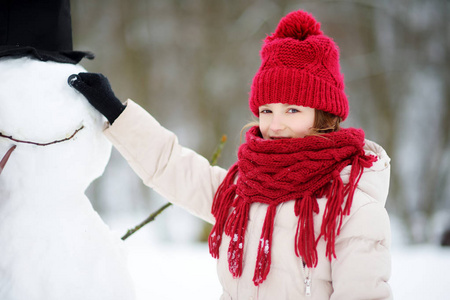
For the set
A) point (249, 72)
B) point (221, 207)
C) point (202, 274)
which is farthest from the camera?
point (249, 72)

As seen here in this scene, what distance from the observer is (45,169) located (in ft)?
2.99

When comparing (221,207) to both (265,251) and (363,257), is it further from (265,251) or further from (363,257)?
(363,257)

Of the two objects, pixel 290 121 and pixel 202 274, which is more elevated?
pixel 290 121

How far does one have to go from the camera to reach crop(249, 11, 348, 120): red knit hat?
99 centimetres

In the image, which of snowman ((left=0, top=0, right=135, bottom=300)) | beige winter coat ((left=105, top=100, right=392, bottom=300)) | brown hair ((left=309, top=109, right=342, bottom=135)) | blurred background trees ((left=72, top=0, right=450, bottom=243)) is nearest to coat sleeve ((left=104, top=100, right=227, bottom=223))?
beige winter coat ((left=105, top=100, right=392, bottom=300))

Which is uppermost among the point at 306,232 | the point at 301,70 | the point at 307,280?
the point at 301,70

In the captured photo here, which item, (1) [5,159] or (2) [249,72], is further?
(2) [249,72]

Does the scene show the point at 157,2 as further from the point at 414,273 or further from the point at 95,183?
the point at 414,273

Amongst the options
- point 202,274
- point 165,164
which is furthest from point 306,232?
point 202,274

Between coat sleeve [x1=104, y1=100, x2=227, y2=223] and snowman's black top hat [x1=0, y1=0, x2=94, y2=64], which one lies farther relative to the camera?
coat sleeve [x1=104, y1=100, x2=227, y2=223]

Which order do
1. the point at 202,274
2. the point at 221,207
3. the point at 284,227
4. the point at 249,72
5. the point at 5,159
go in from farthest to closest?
1. the point at 249,72
2. the point at 202,274
3. the point at 221,207
4. the point at 284,227
5. the point at 5,159

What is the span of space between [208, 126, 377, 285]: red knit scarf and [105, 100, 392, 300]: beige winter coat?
2cm

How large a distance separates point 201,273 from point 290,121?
44.6 inches

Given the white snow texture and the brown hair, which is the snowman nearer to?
the white snow texture
